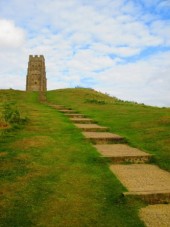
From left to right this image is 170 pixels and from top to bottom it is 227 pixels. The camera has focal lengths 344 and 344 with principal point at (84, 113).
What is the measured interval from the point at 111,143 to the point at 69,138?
4.80ft

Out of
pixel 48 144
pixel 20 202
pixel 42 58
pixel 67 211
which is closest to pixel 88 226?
pixel 67 211

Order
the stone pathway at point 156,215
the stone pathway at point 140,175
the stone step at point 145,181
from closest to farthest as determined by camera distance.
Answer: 1. the stone pathway at point 156,215
2. the stone pathway at point 140,175
3. the stone step at point 145,181

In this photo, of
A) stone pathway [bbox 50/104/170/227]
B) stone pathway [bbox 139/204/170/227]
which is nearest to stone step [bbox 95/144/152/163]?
stone pathway [bbox 50/104/170/227]

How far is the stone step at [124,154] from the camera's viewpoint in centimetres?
910

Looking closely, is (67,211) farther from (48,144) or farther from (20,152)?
(48,144)

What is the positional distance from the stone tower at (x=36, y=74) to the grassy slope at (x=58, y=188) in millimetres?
74745

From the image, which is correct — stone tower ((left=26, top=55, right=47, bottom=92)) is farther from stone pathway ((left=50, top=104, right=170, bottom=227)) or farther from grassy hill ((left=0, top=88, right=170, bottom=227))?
stone pathway ((left=50, top=104, right=170, bottom=227))

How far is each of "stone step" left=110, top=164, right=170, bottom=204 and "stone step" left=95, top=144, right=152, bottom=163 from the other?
0.32 metres

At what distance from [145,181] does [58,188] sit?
6.14 feet

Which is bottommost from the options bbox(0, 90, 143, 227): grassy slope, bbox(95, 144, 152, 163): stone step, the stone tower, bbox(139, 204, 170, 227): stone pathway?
bbox(139, 204, 170, 227): stone pathway

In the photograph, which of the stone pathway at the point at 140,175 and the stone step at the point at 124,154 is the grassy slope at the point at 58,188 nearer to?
the stone pathway at the point at 140,175

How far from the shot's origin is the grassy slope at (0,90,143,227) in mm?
5383

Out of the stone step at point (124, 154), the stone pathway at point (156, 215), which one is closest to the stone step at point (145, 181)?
the stone pathway at point (156, 215)

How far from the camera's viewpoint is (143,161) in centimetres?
921
